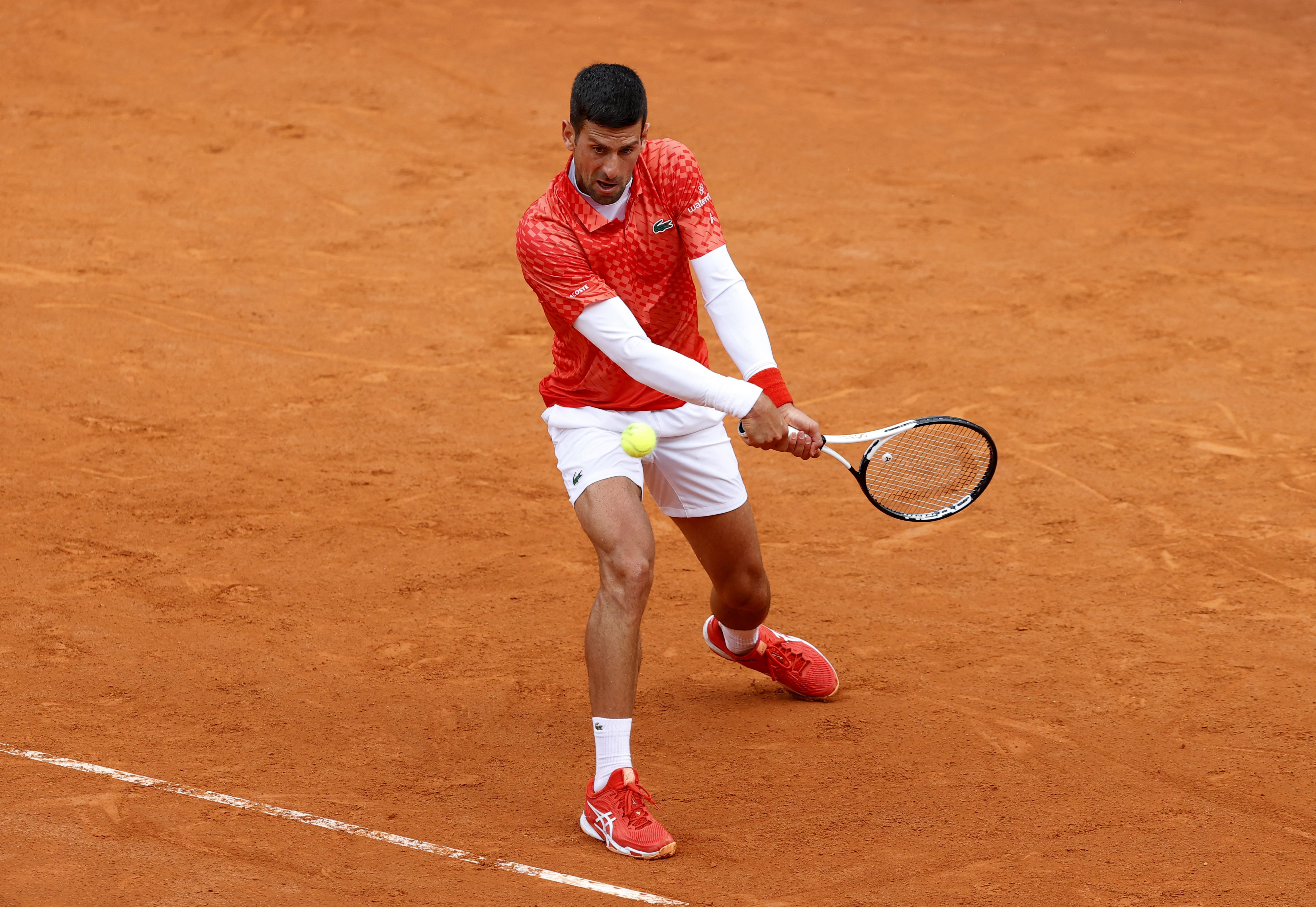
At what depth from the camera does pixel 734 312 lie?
470 cm

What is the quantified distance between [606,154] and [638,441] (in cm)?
89

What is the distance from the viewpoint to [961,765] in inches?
190

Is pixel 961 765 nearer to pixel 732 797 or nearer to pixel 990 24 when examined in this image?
pixel 732 797

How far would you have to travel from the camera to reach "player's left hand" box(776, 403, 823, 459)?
4.42 meters

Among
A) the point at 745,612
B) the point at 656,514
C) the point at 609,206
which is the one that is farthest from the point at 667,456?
the point at 656,514

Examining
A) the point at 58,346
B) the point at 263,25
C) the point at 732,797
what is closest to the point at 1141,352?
the point at 732,797

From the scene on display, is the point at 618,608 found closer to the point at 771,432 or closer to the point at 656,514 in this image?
the point at 771,432

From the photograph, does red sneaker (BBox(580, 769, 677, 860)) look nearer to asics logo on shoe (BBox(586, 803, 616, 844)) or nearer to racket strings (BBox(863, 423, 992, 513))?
asics logo on shoe (BBox(586, 803, 616, 844))

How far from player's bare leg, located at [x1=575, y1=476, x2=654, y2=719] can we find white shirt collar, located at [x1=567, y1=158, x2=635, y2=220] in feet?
3.00

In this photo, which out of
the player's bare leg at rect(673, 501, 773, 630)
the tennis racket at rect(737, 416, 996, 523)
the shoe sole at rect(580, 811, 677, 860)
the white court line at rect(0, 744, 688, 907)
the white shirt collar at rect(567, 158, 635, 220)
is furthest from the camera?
the tennis racket at rect(737, 416, 996, 523)

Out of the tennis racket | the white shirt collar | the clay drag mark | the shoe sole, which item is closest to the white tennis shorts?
the tennis racket

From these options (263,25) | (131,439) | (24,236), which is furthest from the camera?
(263,25)

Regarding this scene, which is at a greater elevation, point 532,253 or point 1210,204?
point 532,253

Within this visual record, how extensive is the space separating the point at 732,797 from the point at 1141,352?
4.90 m
